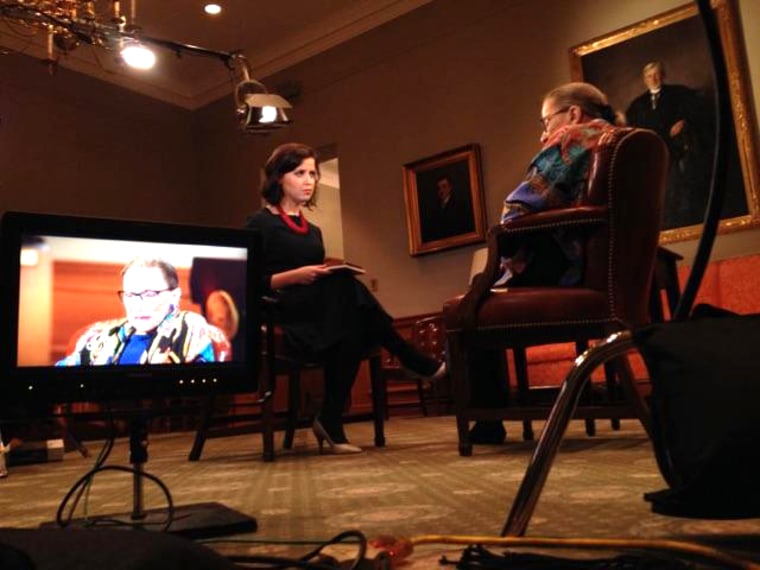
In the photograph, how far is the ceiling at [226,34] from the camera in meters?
6.04

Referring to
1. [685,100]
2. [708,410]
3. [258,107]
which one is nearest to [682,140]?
[685,100]

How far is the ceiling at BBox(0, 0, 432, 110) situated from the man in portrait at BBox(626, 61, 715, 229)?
2231mm

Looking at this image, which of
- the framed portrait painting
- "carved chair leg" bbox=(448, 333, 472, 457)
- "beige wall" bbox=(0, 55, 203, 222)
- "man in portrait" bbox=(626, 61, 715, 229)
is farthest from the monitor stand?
"beige wall" bbox=(0, 55, 203, 222)

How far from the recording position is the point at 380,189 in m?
6.04

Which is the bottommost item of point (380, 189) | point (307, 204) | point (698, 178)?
point (307, 204)

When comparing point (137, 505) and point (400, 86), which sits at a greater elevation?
point (400, 86)

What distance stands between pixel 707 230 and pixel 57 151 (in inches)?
251

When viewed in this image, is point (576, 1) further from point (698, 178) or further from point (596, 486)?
point (596, 486)

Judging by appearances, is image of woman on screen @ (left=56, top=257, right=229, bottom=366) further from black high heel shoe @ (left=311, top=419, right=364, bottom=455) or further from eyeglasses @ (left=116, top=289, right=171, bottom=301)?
black high heel shoe @ (left=311, top=419, right=364, bottom=455)

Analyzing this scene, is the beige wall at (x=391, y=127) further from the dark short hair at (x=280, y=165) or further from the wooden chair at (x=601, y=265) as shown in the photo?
the dark short hair at (x=280, y=165)

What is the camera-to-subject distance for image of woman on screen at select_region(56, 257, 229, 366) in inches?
44.2

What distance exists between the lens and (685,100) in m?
4.49

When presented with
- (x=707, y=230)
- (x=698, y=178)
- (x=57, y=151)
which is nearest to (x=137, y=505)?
(x=707, y=230)

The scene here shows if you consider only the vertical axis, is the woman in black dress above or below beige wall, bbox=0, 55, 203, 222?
below
